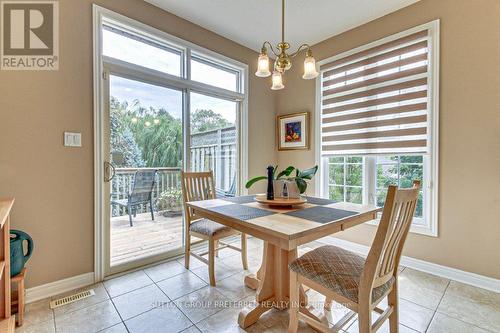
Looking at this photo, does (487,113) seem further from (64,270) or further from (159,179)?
(64,270)

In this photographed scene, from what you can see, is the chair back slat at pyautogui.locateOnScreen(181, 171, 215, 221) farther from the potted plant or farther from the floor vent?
the floor vent

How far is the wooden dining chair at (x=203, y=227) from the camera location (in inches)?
83.0

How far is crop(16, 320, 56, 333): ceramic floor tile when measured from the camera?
59.7 inches

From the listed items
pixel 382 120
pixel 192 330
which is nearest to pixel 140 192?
pixel 192 330

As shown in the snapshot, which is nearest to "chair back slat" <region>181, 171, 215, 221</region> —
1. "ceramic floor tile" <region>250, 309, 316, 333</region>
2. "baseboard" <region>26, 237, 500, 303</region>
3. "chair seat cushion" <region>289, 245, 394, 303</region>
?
"baseboard" <region>26, 237, 500, 303</region>

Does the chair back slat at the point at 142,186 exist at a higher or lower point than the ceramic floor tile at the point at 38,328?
higher

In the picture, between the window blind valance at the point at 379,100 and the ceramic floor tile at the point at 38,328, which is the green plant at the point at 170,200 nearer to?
the ceramic floor tile at the point at 38,328

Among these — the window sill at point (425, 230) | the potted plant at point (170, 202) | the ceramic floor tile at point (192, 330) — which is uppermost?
the potted plant at point (170, 202)

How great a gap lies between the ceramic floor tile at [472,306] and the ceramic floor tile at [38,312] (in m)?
2.88

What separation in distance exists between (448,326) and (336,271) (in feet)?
3.42

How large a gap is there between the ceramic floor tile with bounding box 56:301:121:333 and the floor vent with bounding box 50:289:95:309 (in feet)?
0.55

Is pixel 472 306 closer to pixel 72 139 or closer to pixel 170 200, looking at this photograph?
pixel 170 200

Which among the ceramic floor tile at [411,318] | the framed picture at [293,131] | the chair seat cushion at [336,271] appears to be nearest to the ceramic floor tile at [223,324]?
the chair seat cushion at [336,271]

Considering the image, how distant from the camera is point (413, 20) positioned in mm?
2400
